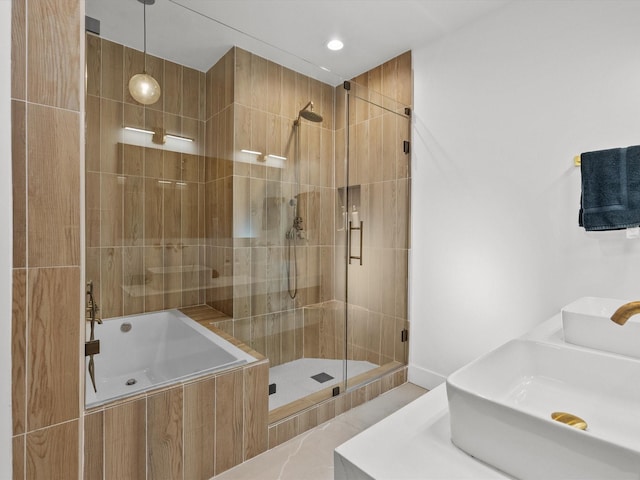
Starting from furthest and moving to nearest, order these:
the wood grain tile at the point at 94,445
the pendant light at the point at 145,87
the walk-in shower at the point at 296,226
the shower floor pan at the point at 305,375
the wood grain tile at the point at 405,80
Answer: the wood grain tile at the point at 405,80 < the walk-in shower at the point at 296,226 < the shower floor pan at the point at 305,375 < the pendant light at the point at 145,87 < the wood grain tile at the point at 94,445

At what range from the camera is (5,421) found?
1145mm

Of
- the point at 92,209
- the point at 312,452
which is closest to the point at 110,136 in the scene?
the point at 92,209

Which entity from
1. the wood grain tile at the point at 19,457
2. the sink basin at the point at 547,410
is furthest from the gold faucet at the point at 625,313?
the wood grain tile at the point at 19,457

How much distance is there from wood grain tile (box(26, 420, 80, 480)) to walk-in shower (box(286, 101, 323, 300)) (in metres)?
1.36

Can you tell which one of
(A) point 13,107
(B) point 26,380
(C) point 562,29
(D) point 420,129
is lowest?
(B) point 26,380

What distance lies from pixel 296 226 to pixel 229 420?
3.99 feet

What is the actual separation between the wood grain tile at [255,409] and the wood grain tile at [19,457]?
0.89 metres

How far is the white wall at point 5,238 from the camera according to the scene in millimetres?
1137

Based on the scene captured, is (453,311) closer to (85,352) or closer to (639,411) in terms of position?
(639,411)

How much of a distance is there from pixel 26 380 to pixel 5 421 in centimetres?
13

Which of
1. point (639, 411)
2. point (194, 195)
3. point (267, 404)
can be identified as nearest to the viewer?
point (639, 411)

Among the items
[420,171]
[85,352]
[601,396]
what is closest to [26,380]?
[85,352]

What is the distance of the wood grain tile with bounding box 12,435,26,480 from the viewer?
3.83 feet

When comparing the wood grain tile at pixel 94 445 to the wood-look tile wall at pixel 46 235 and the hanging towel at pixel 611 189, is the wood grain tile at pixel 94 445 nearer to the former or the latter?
the wood-look tile wall at pixel 46 235
